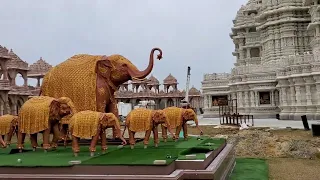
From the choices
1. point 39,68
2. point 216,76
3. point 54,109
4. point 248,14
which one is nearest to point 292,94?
point 216,76

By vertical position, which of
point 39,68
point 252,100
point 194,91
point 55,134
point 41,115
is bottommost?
point 55,134

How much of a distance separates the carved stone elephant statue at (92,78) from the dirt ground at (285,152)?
5.04 m

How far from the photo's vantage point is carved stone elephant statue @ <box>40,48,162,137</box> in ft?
36.4

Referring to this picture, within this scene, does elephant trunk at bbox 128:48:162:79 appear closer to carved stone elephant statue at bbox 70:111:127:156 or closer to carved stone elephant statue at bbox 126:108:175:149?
carved stone elephant statue at bbox 126:108:175:149

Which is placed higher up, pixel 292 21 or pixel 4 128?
pixel 292 21

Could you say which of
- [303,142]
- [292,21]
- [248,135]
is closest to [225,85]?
[292,21]

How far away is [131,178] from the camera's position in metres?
6.25

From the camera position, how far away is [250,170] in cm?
1055

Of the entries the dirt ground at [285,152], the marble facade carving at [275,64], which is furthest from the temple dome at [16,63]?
the dirt ground at [285,152]

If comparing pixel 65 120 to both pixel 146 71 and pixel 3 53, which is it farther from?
pixel 3 53

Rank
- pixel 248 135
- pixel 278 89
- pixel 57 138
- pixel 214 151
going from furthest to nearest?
1. pixel 278 89
2. pixel 248 135
3. pixel 57 138
4. pixel 214 151

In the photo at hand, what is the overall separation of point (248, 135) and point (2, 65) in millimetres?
19338

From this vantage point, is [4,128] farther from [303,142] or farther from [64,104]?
[303,142]

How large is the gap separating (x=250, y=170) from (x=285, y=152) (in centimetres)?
397
